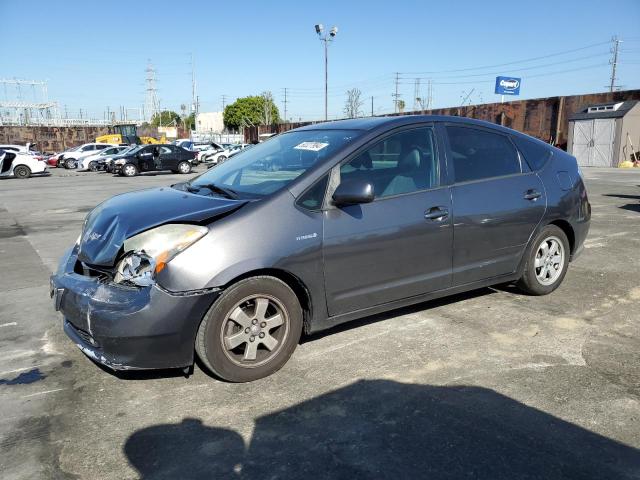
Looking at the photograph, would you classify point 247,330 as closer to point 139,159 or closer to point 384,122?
point 384,122

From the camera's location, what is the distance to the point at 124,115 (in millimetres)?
85438

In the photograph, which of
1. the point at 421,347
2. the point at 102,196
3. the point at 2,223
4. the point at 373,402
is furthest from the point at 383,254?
the point at 102,196

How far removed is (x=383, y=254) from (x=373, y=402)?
1052 millimetres

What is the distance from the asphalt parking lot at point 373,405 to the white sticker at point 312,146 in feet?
4.74

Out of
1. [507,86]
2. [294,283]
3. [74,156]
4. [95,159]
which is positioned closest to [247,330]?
[294,283]

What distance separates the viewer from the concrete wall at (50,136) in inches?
2078

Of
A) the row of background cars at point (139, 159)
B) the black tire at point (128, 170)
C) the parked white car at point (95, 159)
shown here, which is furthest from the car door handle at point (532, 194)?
the parked white car at point (95, 159)

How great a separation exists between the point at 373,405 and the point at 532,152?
295cm

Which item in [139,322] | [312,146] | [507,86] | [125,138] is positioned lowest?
[139,322]

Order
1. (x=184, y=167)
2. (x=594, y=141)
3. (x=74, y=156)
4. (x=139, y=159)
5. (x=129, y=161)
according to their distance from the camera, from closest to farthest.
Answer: (x=129, y=161)
(x=139, y=159)
(x=184, y=167)
(x=594, y=141)
(x=74, y=156)

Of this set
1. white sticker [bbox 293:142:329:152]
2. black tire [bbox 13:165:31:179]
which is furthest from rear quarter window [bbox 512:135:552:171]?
black tire [bbox 13:165:31:179]

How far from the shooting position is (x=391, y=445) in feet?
8.45

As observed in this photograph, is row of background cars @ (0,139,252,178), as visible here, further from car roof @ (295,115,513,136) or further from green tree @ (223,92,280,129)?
green tree @ (223,92,280,129)

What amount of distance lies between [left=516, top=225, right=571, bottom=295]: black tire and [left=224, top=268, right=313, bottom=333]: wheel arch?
7.36ft
